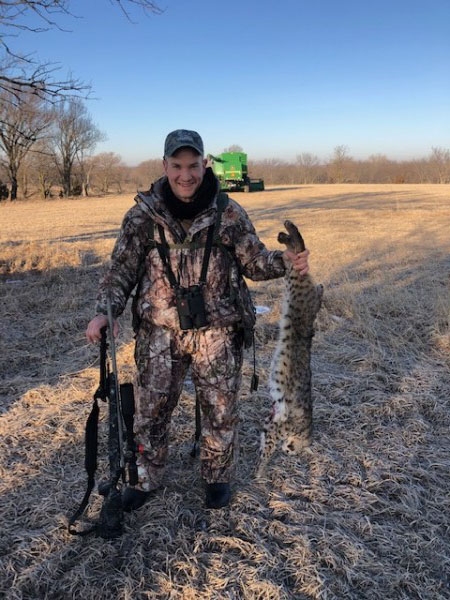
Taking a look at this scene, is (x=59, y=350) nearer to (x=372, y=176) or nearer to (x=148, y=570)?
(x=148, y=570)

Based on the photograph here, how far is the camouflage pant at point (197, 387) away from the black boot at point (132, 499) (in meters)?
0.06

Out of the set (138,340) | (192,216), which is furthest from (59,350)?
(192,216)

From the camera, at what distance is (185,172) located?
9.54 ft

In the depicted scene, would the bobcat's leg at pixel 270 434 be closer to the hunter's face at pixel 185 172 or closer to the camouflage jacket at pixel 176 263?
the camouflage jacket at pixel 176 263

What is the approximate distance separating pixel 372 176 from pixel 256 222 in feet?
179

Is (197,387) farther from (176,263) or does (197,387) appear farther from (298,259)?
(298,259)

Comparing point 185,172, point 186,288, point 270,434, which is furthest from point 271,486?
point 185,172

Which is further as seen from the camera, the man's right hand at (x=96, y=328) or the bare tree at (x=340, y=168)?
the bare tree at (x=340, y=168)

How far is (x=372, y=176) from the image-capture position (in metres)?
69.5

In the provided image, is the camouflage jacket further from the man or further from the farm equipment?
the farm equipment

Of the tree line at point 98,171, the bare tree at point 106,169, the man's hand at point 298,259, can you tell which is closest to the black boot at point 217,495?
the man's hand at point 298,259

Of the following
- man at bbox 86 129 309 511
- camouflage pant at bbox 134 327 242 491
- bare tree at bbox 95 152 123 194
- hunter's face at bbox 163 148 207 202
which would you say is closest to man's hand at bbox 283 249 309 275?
man at bbox 86 129 309 511

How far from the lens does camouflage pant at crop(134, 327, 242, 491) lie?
3125 millimetres

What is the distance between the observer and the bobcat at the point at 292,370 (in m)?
3.78
